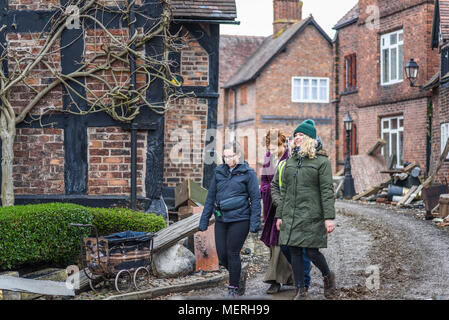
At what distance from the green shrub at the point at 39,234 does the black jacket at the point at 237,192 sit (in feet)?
6.46

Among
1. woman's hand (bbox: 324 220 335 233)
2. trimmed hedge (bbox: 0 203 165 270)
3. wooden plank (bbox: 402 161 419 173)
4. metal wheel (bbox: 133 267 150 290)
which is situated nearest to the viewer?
woman's hand (bbox: 324 220 335 233)

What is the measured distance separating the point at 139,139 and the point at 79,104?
1.06 metres

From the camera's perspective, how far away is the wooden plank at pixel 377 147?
2136cm

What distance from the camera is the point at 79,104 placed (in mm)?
10094

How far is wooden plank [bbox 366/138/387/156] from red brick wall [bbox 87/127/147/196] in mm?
12952

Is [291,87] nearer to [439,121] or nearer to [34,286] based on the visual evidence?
[439,121]

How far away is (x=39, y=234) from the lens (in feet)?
26.8

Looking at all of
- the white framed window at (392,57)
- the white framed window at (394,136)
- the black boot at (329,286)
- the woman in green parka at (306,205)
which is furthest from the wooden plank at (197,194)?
the white framed window at (392,57)

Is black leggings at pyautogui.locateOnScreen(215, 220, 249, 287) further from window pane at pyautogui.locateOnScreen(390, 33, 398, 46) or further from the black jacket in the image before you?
window pane at pyautogui.locateOnScreen(390, 33, 398, 46)

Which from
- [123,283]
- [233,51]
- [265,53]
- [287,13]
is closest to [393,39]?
[265,53]

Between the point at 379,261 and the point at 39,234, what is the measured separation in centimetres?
485

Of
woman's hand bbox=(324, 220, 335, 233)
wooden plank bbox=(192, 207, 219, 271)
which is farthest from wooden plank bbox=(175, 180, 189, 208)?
woman's hand bbox=(324, 220, 335, 233)

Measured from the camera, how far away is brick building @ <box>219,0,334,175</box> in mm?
31953

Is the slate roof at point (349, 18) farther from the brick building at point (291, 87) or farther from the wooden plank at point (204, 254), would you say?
the wooden plank at point (204, 254)
